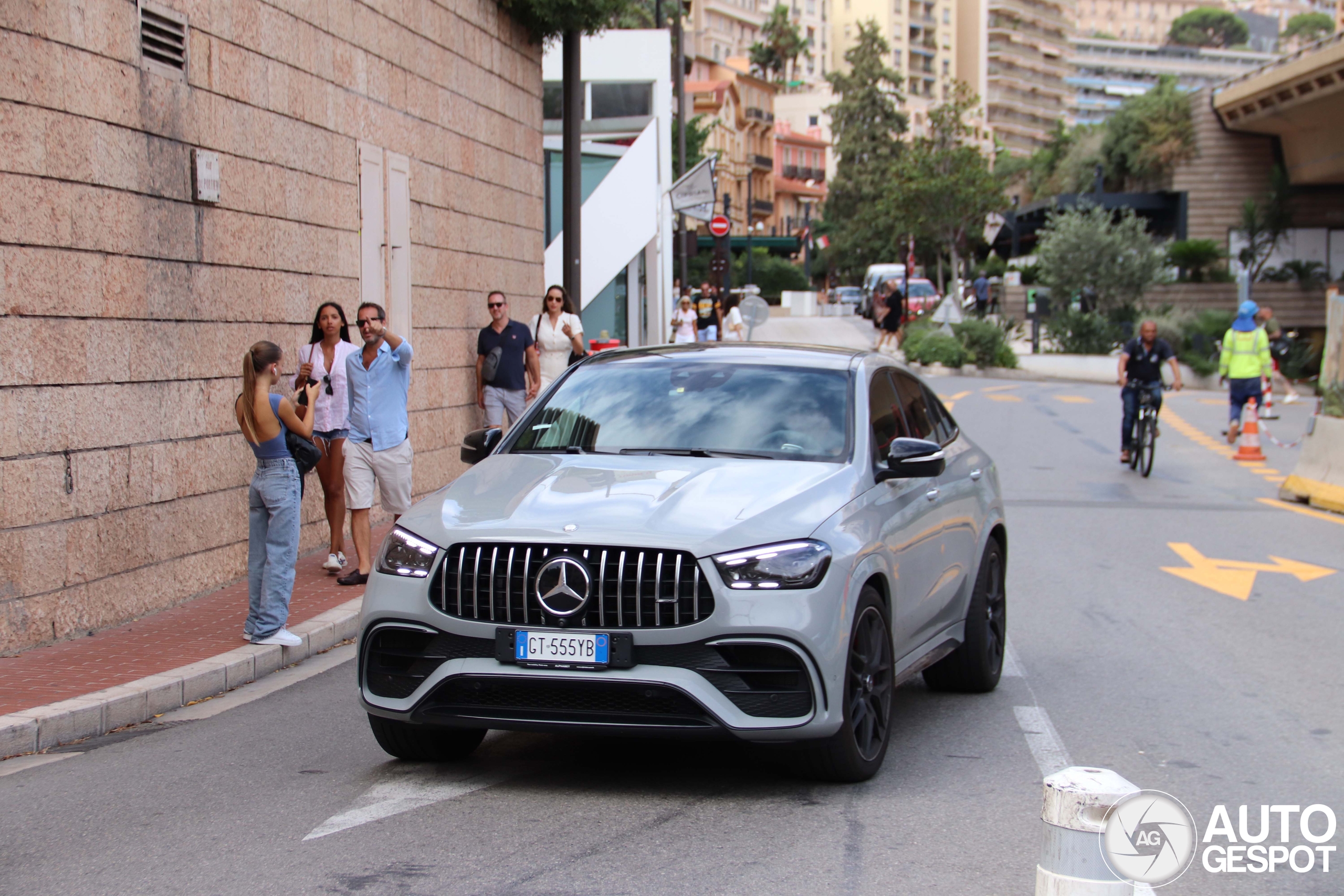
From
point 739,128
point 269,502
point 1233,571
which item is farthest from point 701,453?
point 739,128

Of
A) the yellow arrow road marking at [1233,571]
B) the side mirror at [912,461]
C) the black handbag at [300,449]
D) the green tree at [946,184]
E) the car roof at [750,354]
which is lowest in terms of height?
the yellow arrow road marking at [1233,571]

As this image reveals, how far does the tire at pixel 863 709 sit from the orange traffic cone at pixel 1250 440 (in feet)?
54.4

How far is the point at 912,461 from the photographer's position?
6.08m

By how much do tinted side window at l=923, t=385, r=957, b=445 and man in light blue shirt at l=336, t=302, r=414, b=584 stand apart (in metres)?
3.87

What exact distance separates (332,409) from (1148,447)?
1166 cm

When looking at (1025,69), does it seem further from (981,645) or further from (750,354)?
(750,354)

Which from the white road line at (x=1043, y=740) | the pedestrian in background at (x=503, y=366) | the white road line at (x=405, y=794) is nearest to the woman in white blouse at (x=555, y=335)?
the pedestrian in background at (x=503, y=366)

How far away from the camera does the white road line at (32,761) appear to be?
6035 mm

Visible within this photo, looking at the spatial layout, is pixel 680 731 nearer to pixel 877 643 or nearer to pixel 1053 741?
pixel 877 643

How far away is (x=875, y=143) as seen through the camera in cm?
10431

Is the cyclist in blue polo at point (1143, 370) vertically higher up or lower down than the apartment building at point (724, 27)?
lower down

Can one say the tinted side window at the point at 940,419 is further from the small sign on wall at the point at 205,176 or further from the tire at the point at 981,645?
the small sign on wall at the point at 205,176

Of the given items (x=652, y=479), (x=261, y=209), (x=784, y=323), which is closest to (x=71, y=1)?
(x=261, y=209)

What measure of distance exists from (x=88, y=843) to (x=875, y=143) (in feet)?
339
